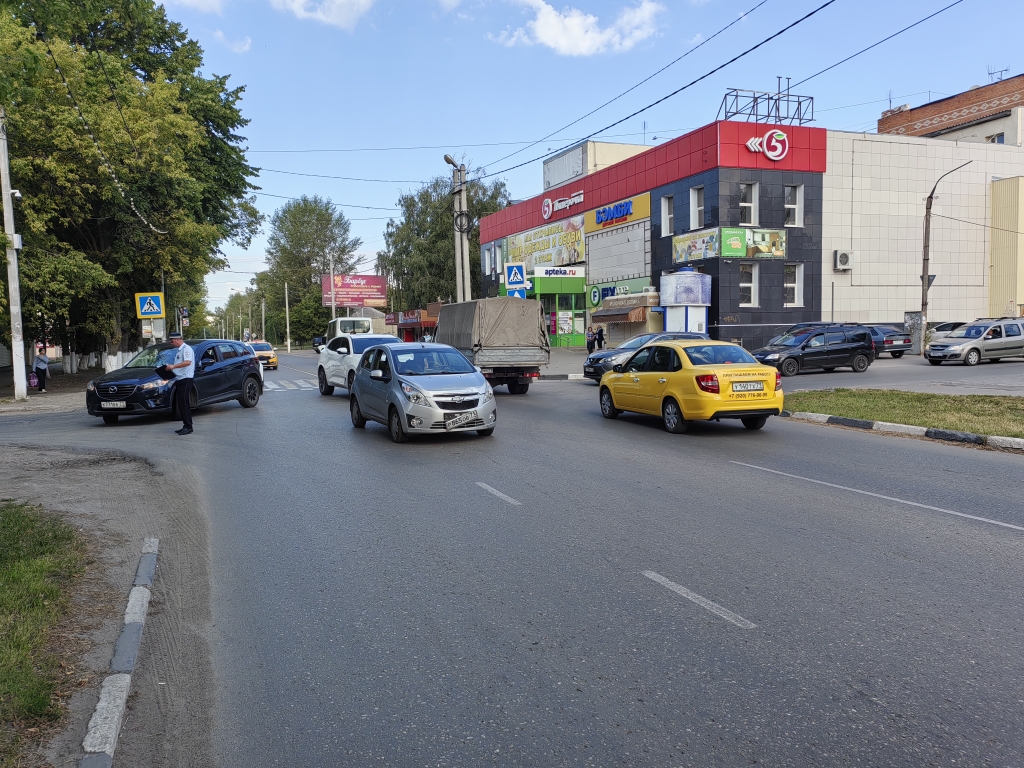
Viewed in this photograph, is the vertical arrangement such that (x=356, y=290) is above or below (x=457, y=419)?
above

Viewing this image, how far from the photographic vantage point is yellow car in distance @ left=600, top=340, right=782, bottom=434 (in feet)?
41.0

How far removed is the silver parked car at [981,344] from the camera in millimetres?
28547

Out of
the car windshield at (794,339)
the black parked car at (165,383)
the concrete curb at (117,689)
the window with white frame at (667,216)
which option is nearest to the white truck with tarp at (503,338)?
the black parked car at (165,383)

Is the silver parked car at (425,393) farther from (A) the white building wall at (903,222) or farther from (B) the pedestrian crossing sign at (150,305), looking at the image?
(A) the white building wall at (903,222)

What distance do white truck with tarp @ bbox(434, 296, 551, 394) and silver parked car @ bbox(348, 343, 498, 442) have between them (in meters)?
6.85

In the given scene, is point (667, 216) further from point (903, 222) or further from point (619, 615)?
point (619, 615)

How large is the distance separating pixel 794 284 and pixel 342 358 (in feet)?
80.0

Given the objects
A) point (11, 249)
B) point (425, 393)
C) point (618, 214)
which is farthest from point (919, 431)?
point (618, 214)

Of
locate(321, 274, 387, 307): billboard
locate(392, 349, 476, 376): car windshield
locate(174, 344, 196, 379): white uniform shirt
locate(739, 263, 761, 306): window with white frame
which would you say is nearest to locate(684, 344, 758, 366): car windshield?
locate(392, 349, 476, 376): car windshield

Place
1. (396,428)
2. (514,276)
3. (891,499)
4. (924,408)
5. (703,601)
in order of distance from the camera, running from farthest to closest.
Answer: (514,276)
(924,408)
(396,428)
(891,499)
(703,601)

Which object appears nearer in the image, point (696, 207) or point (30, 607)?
point (30, 607)

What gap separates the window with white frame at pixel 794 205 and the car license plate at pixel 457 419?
29.1 m

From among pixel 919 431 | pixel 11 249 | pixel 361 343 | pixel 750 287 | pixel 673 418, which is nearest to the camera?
pixel 919 431

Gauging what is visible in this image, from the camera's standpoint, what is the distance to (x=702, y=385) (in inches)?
493
